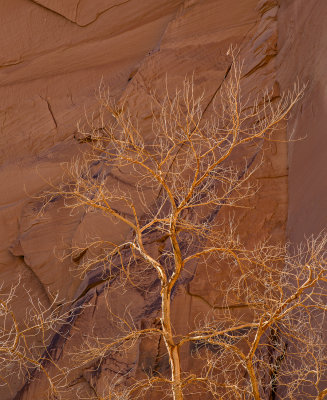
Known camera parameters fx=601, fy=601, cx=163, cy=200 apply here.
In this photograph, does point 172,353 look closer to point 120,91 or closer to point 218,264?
point 218,264

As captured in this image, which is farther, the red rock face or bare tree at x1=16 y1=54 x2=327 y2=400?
the red rock face

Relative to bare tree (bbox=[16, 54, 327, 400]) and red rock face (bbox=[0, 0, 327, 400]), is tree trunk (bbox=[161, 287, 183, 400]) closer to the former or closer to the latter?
bare tree (bbox=[16, 54, 327, 400])

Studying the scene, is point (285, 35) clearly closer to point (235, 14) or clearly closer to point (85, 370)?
point (235, 14)

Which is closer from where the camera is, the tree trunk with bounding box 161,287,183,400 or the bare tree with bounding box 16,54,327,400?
the tree trunk with bounding box 161,287,183,400

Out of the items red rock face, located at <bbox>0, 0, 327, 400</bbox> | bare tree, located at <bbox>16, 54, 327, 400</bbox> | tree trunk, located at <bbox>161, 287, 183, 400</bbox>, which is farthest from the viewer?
red rock face, located at <bbox>0, 0, 327, 400</bbox>

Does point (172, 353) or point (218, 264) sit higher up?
point (172, 353)

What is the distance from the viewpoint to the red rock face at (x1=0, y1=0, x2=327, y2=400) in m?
6.29

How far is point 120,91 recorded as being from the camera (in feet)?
27.1

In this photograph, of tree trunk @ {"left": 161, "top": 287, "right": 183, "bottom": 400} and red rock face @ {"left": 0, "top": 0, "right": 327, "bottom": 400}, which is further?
red rock face @ {"left": 0, "top": 0, "right": 327, "bottom": 400}

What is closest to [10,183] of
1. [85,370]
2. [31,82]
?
[31,82]

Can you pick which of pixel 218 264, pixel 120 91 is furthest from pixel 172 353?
pixel 120 91

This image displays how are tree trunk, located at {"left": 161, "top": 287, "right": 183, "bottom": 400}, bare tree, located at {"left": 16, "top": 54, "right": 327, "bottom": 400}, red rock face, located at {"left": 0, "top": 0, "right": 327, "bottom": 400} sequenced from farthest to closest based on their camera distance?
red rock face, located at {"left": 0, "top": 0, "right": 327, "bottom": 400} < bare tree, located at {"left": 16, "top": 54, "right": 327, "bottom": 400} < tree trunk, located at {"left": 161, "top": 287, "right": 183, "bottom": 400}

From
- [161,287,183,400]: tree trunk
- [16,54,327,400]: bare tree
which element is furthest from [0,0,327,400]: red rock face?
[161,287,183,400]: tree trunk

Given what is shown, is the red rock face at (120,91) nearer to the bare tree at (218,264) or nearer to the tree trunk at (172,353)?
the bare tree at (218,264)
